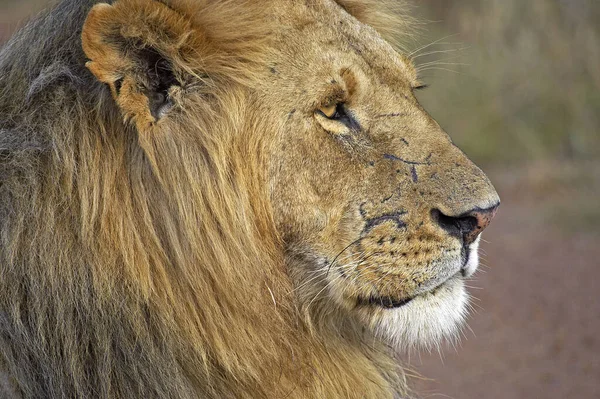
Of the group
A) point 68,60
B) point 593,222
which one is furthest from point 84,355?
point 593,222

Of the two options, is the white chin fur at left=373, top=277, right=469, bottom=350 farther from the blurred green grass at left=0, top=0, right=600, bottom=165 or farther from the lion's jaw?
the blurred green grass at left=0, top=0, right=600, bottom=165

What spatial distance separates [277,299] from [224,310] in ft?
0.50

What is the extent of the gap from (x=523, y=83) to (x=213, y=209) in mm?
7204

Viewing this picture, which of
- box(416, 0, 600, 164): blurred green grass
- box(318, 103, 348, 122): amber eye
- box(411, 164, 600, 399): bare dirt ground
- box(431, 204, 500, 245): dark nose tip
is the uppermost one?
box(416, 0, 600, 164): blurred green grass

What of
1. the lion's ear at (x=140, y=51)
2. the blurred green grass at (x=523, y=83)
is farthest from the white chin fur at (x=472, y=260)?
the blurred green grass at (x=523, y=83)

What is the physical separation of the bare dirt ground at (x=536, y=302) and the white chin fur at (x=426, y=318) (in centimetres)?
147

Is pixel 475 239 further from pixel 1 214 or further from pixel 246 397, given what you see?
pixel 1 214

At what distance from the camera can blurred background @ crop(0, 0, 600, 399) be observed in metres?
5.25

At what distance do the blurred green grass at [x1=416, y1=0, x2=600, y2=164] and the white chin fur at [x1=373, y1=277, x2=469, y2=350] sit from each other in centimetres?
602

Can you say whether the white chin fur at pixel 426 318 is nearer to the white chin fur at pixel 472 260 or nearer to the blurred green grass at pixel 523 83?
the white chin fur at pixel 472 260

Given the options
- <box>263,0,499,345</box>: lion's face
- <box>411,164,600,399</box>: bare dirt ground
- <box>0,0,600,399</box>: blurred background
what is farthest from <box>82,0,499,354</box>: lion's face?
<box>0,0,600,399</box>: blurred background

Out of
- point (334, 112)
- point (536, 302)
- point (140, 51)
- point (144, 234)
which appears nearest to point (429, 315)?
point (334, 112)

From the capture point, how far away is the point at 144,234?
2381mm

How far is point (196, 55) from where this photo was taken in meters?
2.38
